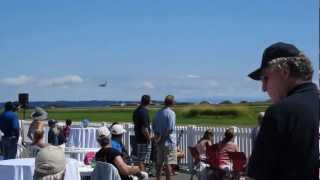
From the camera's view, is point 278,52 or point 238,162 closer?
point 278,52

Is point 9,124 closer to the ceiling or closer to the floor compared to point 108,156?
closer to the ceiling

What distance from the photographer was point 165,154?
12.2 meters

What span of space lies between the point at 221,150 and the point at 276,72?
7411 mm

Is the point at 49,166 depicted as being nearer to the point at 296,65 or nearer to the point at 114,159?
the point at 114,159

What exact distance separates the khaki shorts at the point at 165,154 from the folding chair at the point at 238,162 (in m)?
1.92

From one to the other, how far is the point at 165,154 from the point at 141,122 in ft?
2.60

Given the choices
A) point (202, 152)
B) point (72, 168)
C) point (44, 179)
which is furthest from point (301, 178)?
point (202, 152)

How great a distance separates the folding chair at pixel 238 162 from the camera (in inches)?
407

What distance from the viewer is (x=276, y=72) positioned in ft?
10.8

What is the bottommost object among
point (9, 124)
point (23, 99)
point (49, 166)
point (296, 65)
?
point (49, 166)

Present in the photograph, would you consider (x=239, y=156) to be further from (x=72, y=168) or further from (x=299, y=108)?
(x=299, y=108)

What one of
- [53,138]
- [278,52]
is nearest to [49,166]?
[278,52]

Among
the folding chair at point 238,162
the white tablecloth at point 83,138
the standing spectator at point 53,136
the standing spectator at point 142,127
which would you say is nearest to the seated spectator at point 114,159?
the folding chair at point 238,162

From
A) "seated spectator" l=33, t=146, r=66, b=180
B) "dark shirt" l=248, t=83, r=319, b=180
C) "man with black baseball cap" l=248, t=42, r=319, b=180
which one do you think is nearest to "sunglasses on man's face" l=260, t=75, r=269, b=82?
"man with black baseball cap" l=248, t=42, r=319, b=180
